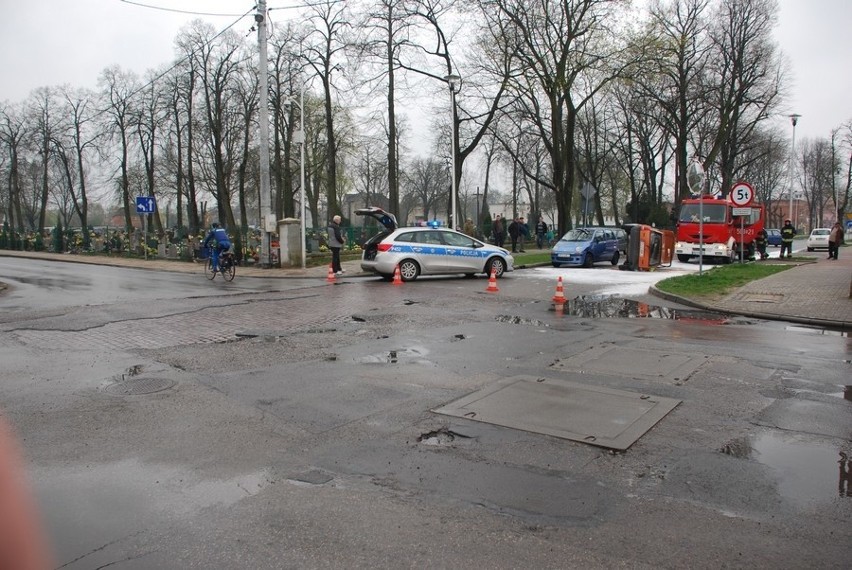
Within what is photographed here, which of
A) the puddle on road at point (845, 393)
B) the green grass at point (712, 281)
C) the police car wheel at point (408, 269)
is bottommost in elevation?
the puddle on road at point (845, 393)

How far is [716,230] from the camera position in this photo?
26.4 metres

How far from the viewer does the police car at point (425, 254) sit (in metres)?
17.4

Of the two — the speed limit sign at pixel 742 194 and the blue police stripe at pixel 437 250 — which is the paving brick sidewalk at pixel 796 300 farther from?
the blue police stripe at pixel 437 250

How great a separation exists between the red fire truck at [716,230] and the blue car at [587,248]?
4.30 m

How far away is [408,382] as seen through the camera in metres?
6.64

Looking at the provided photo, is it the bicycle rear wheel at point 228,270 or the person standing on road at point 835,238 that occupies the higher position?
the person standing on road at point 835,238

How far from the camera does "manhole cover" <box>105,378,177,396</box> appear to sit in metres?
6.25

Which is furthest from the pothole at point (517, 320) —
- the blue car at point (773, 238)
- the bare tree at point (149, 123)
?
the blue car at point (773, 238)

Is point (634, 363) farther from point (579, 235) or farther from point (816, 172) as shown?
point (816, 172)

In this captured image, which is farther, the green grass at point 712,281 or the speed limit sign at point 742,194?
the speed limit sign at point 742,194

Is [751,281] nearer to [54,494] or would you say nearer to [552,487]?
[552,487]

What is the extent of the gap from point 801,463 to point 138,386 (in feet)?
Answer: 19.5

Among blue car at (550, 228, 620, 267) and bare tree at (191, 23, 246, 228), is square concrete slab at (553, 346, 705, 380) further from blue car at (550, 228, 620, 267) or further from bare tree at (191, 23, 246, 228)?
bare tree at (191, 23, 246, 228)

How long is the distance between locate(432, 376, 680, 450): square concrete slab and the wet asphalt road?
0.16 m
